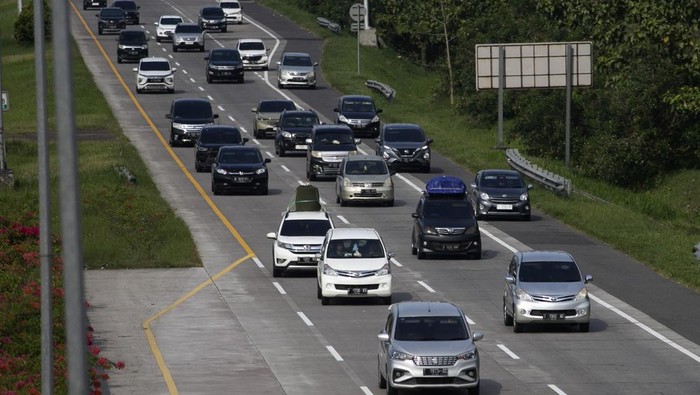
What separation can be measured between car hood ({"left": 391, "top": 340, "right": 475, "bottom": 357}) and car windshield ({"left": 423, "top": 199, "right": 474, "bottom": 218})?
1670cm

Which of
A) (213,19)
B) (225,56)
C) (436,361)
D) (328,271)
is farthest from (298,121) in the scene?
(213,19)

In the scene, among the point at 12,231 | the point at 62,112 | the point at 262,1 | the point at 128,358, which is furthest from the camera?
the point at 262,1

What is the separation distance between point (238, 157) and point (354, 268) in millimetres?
19522

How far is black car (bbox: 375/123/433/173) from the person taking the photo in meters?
Result: 58.0

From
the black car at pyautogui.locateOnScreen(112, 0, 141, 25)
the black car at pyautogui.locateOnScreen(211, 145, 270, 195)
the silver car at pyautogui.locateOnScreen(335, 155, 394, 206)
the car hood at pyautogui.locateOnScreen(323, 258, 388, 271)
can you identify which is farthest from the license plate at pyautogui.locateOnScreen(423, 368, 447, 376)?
the black car at pyautogui.locateOnScreen(112, 0, 141, 25)

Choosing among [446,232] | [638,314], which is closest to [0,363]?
[638,314]

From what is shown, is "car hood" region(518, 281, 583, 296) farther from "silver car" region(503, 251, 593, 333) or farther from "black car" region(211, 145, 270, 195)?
"black car" region(211, 145, 270, 195)

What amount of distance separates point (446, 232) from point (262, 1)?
95.5m

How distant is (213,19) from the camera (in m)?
111

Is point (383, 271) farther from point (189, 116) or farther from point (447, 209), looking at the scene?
point (189, 116)

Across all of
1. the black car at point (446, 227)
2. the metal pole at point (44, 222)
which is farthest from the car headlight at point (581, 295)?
the metal pole at point (44, 222)

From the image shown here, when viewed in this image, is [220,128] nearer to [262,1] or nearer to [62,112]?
[62,112]

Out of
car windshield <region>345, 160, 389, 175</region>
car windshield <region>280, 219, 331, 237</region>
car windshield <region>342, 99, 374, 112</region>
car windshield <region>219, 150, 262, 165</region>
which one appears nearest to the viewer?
car windshield <region>280, 219, 331, 237</region>

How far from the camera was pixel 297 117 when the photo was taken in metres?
62.2
